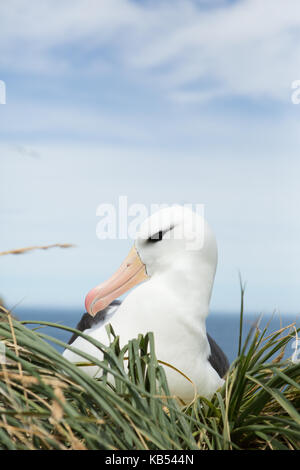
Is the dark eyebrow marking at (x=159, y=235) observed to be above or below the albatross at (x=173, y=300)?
above

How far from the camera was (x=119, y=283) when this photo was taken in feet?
7.55

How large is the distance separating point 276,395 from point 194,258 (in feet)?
2.76

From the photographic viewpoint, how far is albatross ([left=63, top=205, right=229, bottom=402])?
6.34 feet

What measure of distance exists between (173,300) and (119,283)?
37 centimetres

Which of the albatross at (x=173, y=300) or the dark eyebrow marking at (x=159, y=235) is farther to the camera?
the dark eyebrow marking at (x=159, y=235)

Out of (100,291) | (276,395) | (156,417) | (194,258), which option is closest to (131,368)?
(156,417)

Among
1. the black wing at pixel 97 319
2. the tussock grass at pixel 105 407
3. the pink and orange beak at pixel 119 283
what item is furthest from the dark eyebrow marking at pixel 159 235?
the tussock grass at pixel 105 407

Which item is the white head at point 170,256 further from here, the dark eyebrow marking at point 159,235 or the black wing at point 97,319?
the black wing at point 97,319

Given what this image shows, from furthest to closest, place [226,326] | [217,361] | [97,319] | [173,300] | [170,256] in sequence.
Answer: [226,326], [97,319], [217,361], [170,256], [173,300]

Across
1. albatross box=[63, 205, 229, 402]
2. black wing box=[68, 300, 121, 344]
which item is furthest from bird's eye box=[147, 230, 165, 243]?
black wing box=[68, 300, 121, 344]

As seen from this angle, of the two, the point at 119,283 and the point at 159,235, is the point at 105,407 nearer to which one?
the point at 159,235

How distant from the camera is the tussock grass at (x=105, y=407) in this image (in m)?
1.08

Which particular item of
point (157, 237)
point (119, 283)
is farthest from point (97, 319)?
point (157, 237)
